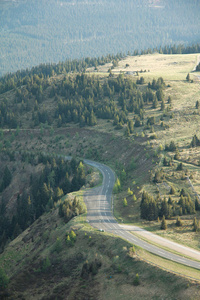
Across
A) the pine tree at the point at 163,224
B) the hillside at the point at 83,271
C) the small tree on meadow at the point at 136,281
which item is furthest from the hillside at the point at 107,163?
the pine tree at the point at 163,224

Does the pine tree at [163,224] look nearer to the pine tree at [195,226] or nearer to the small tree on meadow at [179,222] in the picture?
the small tree on meadow at [179,222]

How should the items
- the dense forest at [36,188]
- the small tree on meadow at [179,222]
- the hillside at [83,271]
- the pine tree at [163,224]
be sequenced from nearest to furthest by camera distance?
the hillside at [83,271], the pine tree at [163,224], the small tree on meadow at [179,222], the dense forest at [36,188]

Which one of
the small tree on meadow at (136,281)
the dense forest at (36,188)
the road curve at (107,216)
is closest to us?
the small tree on meadow at (136,281)

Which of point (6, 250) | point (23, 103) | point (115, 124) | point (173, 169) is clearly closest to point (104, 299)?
point (6, 250)

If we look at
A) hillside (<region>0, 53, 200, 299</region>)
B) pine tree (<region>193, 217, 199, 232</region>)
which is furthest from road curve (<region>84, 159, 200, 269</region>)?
pine tree (<region>193, 217, 199, 232</region>)

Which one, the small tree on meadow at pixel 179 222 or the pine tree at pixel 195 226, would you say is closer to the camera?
the pine tree at pixel 195 226

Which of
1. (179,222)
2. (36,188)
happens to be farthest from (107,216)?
(36,188)
